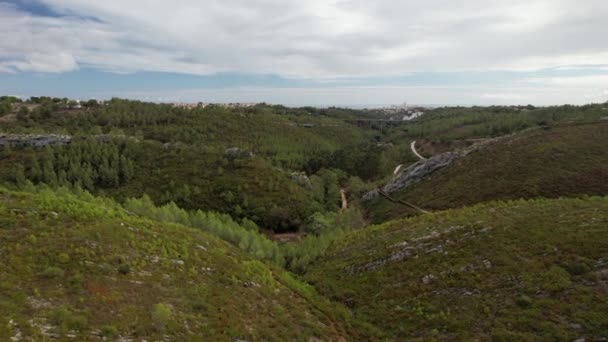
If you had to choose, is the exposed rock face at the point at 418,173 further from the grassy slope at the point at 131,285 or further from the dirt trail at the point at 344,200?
the grassy slope at the point at 131,285

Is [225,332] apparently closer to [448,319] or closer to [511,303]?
[448,319]

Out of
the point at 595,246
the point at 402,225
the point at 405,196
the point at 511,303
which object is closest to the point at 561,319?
the point at 511,303

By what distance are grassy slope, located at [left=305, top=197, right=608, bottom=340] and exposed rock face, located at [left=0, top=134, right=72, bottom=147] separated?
3330 inches

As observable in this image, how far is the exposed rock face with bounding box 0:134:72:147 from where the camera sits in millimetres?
85625

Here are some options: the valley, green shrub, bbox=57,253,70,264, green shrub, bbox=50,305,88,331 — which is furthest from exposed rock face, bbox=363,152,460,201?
green shrub, bbox=50,305,88,331

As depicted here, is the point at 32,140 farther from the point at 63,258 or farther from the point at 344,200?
the point at 63,258

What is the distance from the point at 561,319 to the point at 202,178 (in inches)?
2834

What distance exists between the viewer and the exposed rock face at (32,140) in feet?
281

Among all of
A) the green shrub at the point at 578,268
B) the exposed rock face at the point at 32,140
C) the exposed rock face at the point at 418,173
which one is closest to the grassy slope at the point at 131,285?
the green shrub at the point at 578,268

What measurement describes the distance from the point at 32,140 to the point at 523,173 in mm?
110856

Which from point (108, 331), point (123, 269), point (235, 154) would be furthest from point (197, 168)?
point (108, 331)

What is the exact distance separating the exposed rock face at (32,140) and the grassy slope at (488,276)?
84576mm

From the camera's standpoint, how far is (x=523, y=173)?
2302 inches

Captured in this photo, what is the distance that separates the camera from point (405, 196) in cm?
7144
